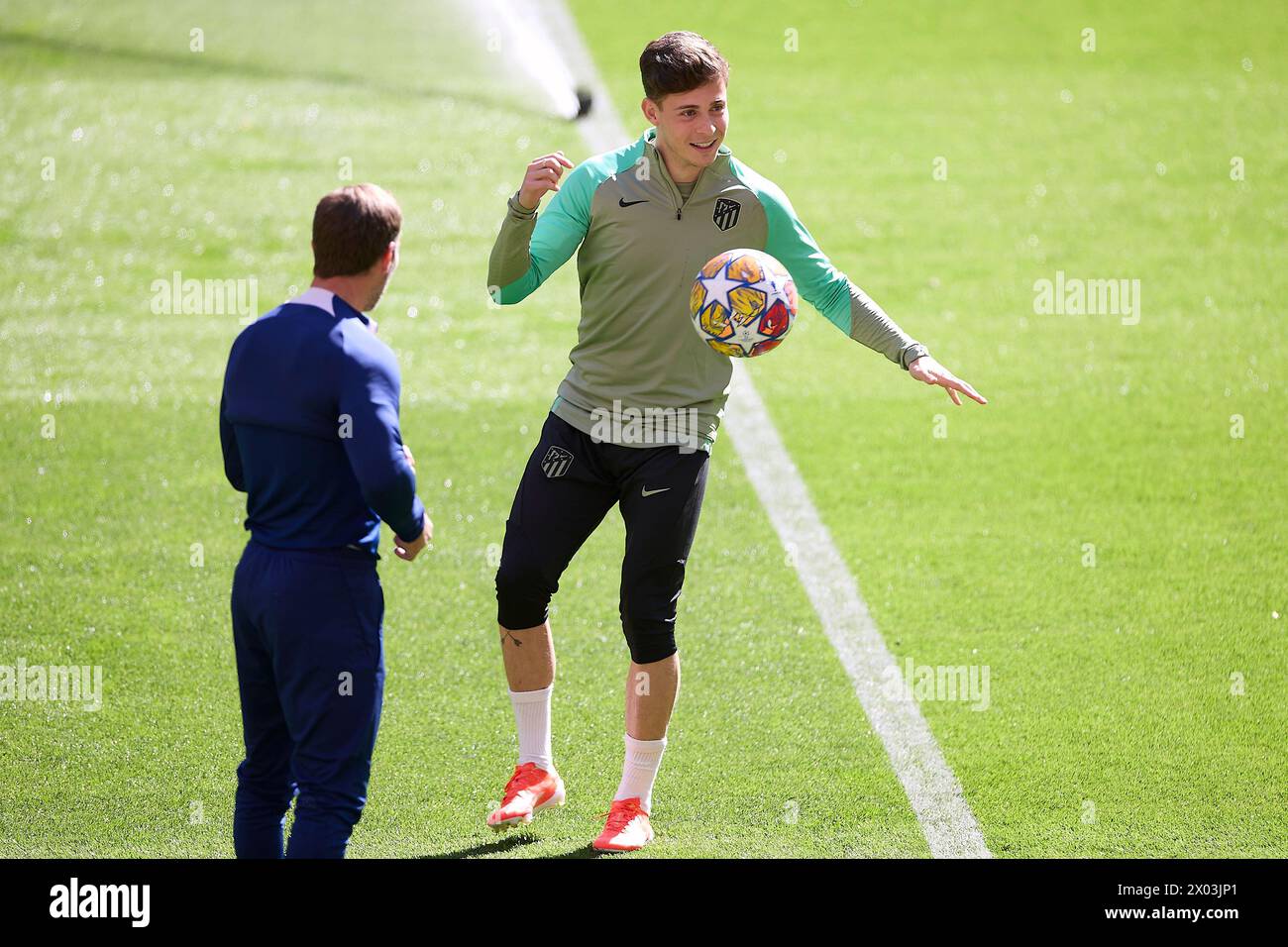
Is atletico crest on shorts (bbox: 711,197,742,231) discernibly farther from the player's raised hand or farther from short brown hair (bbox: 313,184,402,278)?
short brown hair (bbox: 313,184,402,278)

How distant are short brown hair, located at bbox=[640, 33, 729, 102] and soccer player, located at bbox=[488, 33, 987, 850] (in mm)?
21

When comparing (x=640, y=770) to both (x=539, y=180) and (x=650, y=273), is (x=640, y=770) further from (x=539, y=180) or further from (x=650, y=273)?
(x=539, y=180)

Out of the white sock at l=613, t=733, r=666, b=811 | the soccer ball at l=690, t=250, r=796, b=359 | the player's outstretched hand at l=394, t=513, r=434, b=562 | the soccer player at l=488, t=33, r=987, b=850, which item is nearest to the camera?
the player's outstretched hand at l=394, t=513, r=434, b=562

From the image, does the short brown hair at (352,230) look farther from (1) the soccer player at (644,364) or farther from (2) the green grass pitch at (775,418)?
(2) the green grass pitch at (775,418)

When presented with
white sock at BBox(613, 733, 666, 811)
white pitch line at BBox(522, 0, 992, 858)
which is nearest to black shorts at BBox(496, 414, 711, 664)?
white sock at BBox(613, 733, 666, 811)

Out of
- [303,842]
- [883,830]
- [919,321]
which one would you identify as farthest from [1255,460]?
[303,842]

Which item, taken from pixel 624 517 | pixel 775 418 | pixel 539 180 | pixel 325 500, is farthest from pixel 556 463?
pixel 775 418

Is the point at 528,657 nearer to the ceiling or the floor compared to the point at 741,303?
nearer to the floor

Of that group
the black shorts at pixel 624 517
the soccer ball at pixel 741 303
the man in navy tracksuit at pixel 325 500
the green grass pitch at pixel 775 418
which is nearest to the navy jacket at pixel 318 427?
the man in navy tracksuit at pixel 325 500

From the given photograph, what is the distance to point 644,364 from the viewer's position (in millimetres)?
5367

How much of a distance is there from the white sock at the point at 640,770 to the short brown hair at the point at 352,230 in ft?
7.01

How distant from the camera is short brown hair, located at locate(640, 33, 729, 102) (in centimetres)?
503

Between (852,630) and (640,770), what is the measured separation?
198 centimetres
